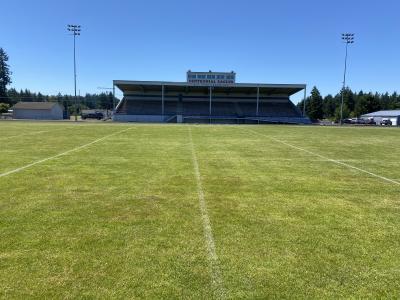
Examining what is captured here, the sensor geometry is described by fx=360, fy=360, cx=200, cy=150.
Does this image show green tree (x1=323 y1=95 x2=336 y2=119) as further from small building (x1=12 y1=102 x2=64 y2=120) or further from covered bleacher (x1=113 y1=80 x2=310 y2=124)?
small building (x1=12 y1=102 x2=64 y2=120)

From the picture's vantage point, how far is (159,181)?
28.5 feet

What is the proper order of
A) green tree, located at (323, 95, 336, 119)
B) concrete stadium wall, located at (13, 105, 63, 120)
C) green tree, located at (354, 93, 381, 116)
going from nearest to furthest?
1. concrete stadium wall, located at (13, 105, 63, 120)
2. green tree, located at (354, 93, 381, 116)
3. green tree, located at (323, 95, 336, 119)

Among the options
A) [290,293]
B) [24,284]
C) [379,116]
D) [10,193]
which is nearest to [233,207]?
[290,293]

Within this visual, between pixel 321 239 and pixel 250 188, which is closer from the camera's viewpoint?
pixel 321 239

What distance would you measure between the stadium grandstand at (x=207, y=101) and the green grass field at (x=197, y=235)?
57.4 meters

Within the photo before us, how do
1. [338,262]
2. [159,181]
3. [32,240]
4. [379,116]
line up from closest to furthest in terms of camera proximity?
[338,262]
[32,240]
[159,181]
[379,116]

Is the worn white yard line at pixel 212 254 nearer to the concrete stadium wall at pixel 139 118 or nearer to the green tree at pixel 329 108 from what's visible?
the concrete stadium wall at pixel 139 118

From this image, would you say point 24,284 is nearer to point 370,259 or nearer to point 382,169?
point 370,259

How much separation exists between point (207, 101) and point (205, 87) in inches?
294

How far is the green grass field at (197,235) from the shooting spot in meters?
3.61

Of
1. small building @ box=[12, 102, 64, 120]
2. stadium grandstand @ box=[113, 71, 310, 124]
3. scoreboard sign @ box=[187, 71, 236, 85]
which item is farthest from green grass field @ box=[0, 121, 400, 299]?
small building @ box=[12, 102, 64, 120]

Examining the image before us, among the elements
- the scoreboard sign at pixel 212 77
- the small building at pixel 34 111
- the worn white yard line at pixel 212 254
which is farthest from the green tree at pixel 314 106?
the worn white yard line at pixel 212 254

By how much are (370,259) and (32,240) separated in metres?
4.20

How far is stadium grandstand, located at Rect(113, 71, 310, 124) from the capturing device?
6725cm
